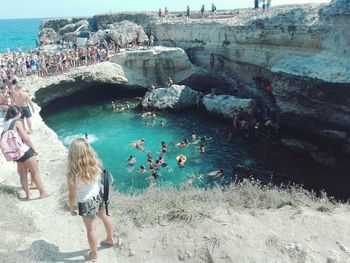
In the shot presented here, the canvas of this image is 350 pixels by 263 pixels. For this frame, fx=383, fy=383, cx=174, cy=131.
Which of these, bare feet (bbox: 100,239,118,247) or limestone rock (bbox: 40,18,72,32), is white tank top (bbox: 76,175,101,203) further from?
limestone rock (bbox: 40,18,72,32)

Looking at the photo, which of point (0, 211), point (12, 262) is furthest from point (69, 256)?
point (0, 211)

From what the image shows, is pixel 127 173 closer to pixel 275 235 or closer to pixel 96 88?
pixel 275 235

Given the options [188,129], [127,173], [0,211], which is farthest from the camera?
[188,129]

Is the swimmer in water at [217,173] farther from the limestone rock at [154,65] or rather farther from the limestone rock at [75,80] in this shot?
the limestone rock at [154,65]

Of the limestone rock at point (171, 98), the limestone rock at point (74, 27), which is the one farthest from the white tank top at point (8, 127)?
the limestone rock at point (74, 27)

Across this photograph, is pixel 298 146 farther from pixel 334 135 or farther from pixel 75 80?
pixel 75 80

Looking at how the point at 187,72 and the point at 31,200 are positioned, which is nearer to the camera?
the point at 31,200

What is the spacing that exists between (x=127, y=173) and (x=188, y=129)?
7.91 meters

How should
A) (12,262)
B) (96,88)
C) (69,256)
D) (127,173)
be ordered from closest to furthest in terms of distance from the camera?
1. (12,262)
2. (69,256)
3. (127,173)
4. (96,88)

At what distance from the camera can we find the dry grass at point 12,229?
625cm

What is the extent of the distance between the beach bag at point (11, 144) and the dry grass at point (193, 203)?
231 centimetres

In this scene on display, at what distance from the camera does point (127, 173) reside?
62.9ft

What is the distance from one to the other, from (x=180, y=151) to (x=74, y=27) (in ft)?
135

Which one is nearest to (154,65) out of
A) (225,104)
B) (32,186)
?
(225,104)
